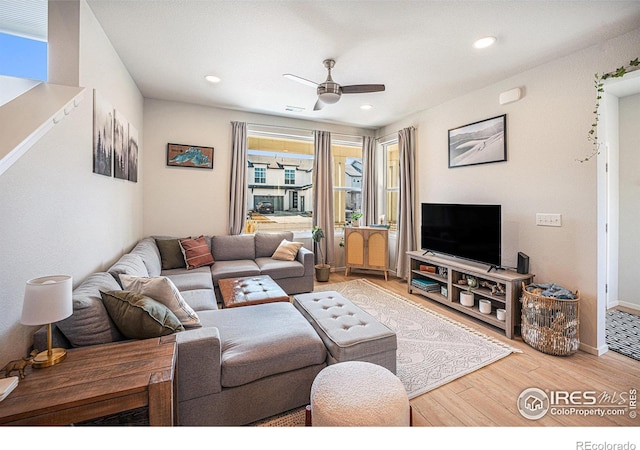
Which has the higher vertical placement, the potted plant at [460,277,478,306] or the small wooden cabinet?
the small wooden cabinet

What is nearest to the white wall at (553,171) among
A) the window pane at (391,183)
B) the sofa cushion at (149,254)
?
the window pane at (391,183)

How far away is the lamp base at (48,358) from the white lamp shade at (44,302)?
208 mm

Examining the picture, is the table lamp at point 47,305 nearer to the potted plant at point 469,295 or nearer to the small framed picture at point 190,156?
the small framed picture at point 190,156

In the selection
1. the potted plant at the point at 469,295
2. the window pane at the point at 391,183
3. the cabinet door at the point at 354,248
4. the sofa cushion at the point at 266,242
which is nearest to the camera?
the potted plant at the point at 469,295

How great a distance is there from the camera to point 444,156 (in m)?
3.83

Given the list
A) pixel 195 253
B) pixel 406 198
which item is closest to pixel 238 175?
pixel 195 253

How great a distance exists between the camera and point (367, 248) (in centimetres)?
466

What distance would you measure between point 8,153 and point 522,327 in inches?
143

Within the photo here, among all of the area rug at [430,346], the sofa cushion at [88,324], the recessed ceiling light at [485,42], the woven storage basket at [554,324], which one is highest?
the recessed ceiling light at [485,42]

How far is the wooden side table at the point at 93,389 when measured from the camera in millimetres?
942

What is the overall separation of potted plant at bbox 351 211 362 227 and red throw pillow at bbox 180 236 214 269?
2.48 m

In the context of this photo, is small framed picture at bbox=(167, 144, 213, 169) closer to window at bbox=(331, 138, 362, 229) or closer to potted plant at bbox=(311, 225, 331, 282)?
potted plant at bbox=(311, 225, 331, 282)
